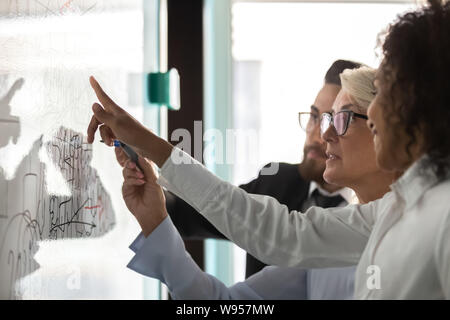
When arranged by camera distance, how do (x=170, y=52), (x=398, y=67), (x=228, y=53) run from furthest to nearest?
(x=228, y=53)
(x=170, y=52)
(x=398, y=67)

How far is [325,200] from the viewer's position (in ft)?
4.20

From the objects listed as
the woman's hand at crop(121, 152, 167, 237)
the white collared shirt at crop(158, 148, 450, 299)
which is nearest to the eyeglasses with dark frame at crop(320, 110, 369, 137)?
the white collared shirt at crop(158, 148, 450, 299)

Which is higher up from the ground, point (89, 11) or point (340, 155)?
point (89, 11)

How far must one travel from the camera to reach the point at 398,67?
0.54m

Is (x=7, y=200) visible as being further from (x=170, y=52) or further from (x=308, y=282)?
(x=170, y=52)

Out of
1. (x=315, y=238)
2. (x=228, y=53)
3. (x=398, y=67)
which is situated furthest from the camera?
(x=228, y=53)

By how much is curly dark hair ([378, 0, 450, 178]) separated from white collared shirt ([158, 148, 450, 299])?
0.10 ft

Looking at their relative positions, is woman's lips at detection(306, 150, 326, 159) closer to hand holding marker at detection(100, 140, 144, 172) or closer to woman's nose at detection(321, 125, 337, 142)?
woman's nose at detection(321, 125, 337, 142)

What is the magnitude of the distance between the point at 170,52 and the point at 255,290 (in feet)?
2.39

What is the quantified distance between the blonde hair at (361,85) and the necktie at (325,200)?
0.41 meters

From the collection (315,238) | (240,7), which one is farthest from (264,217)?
(240,7)

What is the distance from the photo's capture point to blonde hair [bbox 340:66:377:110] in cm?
86

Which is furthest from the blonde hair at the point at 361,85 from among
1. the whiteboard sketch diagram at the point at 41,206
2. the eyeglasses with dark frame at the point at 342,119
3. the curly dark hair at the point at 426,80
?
the whiteboard sketch diagram at the point at 41,206
